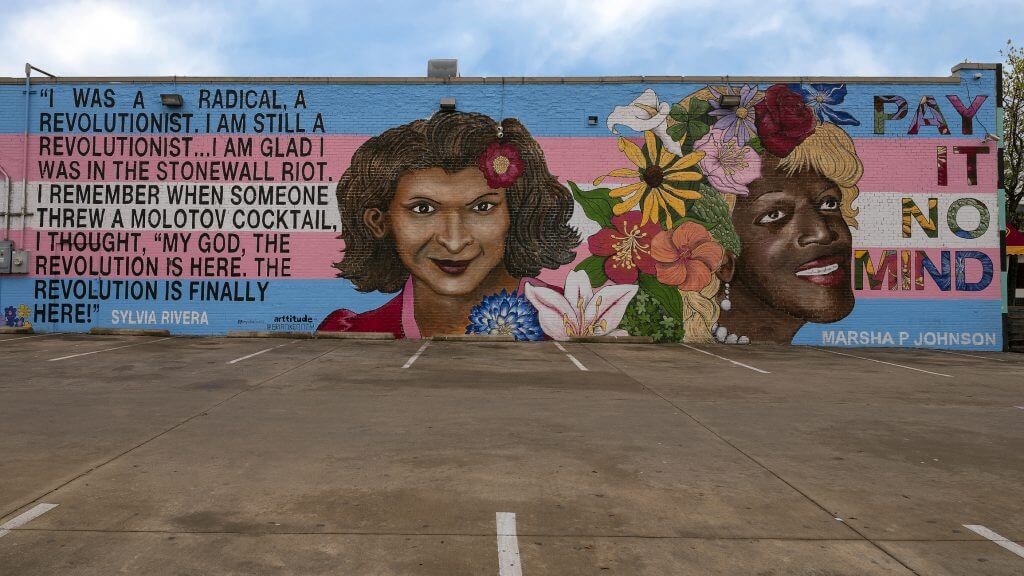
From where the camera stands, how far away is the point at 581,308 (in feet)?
59.2

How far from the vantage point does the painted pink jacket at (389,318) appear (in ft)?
59.3

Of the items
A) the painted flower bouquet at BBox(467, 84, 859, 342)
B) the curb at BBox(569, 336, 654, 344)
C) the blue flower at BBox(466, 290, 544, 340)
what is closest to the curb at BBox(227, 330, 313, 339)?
the blue flower at BBox(466, 290, 544, 340)

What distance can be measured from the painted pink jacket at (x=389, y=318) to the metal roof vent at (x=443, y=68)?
617 cm

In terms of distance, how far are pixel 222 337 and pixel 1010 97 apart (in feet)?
104

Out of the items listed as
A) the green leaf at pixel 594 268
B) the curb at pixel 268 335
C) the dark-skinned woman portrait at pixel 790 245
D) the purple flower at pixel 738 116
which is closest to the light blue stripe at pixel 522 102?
the purple flower at pixel 738 116

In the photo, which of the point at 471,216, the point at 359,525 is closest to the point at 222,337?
the point at 471,216

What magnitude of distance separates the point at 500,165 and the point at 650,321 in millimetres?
6151

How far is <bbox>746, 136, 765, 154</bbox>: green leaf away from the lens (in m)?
18.3

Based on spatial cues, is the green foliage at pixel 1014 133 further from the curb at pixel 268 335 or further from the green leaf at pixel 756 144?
the curb at pixel 268 335

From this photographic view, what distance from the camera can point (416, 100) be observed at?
18469 millimetres

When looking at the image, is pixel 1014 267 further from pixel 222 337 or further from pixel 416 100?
pixel 222 337

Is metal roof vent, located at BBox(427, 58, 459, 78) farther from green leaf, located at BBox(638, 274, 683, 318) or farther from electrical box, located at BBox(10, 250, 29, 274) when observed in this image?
electrical box, located at BBox(10, 250, 29, 274)

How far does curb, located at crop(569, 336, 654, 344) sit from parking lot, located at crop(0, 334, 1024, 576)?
7163 millimetres

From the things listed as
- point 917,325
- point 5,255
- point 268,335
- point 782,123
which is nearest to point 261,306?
point 268,335
